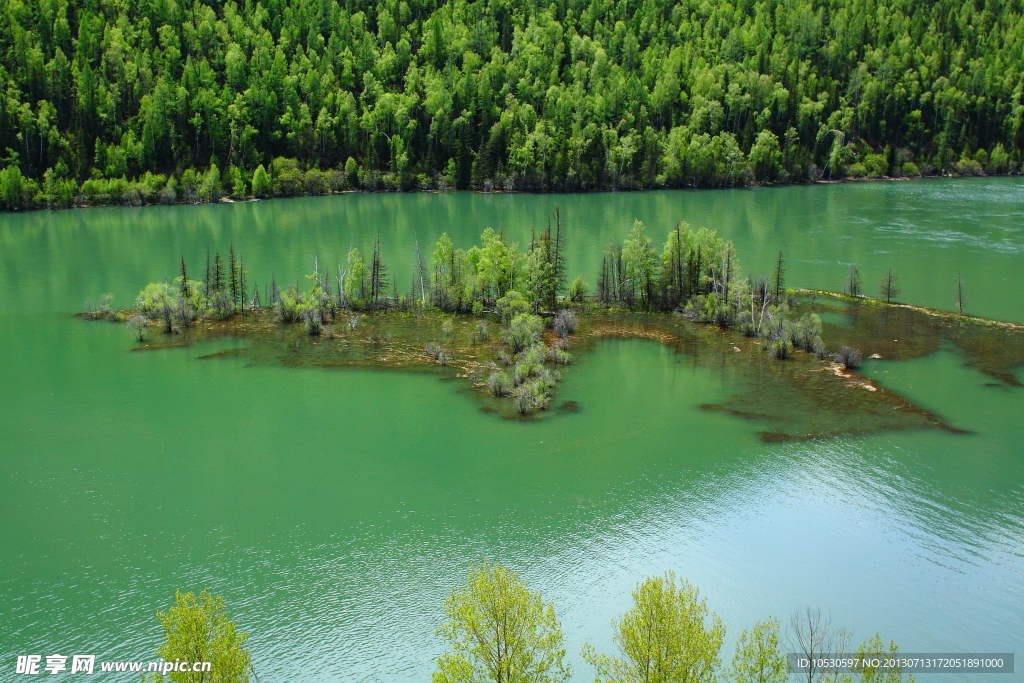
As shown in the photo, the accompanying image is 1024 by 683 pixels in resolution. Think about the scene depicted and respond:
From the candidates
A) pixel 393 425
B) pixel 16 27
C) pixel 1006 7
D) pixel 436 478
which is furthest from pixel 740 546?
pixel 1006 7

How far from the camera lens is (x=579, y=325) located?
59531mm

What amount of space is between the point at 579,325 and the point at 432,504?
27841 millimetres

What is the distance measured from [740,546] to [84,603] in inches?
936

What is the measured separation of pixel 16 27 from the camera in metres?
138

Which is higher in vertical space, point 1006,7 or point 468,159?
point 1006,7

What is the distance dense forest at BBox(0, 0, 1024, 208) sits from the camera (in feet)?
440

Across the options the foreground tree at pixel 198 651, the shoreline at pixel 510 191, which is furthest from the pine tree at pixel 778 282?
the shoreline at pixel 510 191

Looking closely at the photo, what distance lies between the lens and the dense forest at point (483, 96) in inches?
5276

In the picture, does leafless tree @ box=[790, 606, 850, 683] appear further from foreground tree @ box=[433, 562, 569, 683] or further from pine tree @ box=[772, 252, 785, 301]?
pine tree @ box=[772, 252, 785, 301]

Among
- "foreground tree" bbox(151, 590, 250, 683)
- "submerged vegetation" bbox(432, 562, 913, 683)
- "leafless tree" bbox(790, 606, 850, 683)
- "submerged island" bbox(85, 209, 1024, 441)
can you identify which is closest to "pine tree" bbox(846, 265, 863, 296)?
"submerged island" bbox(85, 209, 1024, 441)

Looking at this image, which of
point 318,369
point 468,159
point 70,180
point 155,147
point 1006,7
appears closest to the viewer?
point 318,369

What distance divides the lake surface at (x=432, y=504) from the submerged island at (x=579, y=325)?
2058mm

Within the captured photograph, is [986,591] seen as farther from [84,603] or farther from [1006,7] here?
[1006,7]

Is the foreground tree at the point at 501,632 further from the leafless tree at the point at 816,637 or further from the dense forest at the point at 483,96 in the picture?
the dense forest at the point at 483,96
